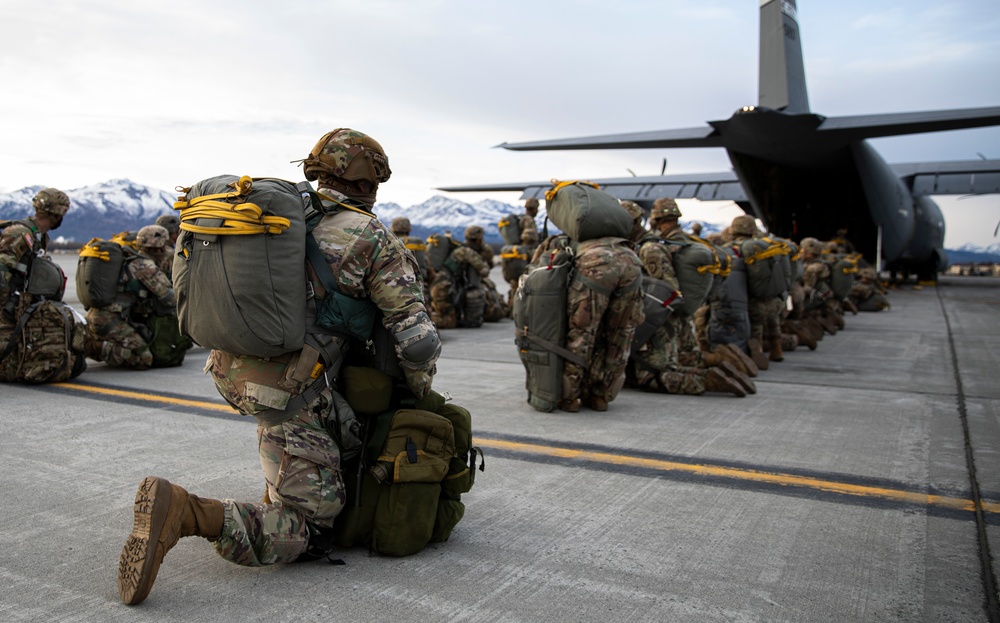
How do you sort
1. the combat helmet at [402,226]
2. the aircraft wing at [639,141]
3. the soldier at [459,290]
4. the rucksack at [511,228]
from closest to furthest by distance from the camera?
the combat helmet at [402,226], the soldier at [459,290], the rucksack at [511,228], the aircraft wing at [639,141]

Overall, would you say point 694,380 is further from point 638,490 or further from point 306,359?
point 306,359

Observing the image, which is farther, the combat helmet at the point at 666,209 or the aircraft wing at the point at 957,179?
the aircraft wing at the point at 957,179

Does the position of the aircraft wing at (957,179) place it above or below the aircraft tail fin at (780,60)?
below

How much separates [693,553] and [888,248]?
2095cm

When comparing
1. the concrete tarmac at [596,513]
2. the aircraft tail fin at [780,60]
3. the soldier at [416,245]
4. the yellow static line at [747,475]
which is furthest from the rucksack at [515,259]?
the aircraft tail fin at [780,60]

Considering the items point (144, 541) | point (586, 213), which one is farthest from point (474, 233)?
point (144, 541)

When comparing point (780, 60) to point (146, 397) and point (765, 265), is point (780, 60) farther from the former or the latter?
point (146, 397)

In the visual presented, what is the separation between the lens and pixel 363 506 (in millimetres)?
3109

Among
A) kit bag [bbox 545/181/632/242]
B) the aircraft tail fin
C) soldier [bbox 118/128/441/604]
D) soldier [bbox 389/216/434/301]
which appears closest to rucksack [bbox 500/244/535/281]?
soldier [bbox 389/216/434/301]

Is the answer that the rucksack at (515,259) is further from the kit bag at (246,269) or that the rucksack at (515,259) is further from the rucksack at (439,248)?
the kit bag at (246,269)

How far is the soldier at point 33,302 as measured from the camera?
6480 millimetres

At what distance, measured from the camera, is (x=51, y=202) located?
21.8 feet

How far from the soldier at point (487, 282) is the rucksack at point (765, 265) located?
5.03 meters

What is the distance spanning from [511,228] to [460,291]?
9.48 feet
